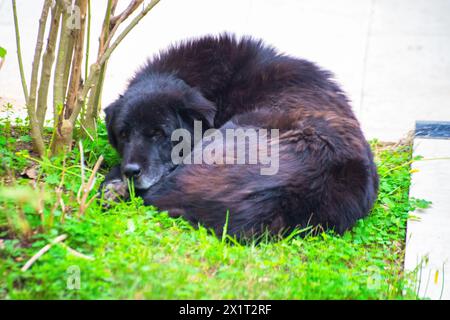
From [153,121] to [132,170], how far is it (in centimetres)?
41

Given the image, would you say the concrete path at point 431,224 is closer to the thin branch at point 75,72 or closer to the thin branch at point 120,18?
the thin branch at point 120,18

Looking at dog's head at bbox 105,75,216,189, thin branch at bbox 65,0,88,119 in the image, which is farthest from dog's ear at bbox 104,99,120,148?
thin branch at bbox 65,0,88,119

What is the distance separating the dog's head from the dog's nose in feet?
0.06

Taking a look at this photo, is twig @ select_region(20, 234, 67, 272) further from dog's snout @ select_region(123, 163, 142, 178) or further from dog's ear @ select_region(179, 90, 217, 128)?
dog's ear @ select_region(179, 90, 217, 128)

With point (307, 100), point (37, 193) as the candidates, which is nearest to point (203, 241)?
point (37, 193)

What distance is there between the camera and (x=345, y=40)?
8156 mm

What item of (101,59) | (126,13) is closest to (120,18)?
(126,13)

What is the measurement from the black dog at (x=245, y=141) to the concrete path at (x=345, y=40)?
1.70 m

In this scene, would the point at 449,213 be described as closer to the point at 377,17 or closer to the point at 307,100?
the point at 307,100

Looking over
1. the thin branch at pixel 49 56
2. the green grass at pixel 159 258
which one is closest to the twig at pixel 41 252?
the green grass at pixel 159 258

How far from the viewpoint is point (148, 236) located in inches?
153

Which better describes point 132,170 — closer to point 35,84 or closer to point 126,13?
point 35,84
